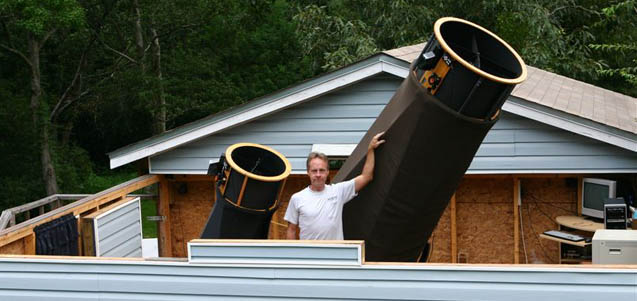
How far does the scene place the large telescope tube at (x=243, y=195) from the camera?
18.3 ft

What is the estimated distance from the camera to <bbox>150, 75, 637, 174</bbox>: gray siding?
8.36m

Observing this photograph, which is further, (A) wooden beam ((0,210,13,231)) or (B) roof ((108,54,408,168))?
(B) roof ((108,54,408,168))

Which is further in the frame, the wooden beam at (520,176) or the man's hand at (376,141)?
the wooden beam at (520,176)

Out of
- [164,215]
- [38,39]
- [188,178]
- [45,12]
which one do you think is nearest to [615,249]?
[188,178]

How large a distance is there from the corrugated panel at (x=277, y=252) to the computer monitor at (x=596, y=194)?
14.3 feet

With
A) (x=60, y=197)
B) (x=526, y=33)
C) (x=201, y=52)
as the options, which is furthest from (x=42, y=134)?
(x=526, y=33)

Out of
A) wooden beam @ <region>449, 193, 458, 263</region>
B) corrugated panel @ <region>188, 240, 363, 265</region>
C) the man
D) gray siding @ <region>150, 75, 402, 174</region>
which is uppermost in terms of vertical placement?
gray siding @ <region>150, 75, 402, 174</region>

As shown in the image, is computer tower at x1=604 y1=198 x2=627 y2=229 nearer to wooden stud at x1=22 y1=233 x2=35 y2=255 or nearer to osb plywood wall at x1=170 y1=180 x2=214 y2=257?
osb plywood wall at x1=170 y1=180 x2=214 y2=257

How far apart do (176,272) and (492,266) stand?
2170 mm

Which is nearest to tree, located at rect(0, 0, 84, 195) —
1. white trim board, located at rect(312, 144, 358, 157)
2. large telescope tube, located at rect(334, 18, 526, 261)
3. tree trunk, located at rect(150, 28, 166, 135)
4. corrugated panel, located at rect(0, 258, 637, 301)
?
tree trunk, located at rect(150, 28, 166, 135)

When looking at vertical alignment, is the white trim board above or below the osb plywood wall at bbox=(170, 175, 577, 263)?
above

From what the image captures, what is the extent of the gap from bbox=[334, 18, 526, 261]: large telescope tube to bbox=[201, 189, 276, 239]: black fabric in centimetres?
69

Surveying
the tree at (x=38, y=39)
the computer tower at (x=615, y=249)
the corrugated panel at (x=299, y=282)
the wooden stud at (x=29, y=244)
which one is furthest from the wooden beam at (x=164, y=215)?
the tree at (x=38, y=39)

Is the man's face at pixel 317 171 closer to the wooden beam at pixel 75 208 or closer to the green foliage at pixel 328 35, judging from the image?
the wooden beam at pixel 75 208
